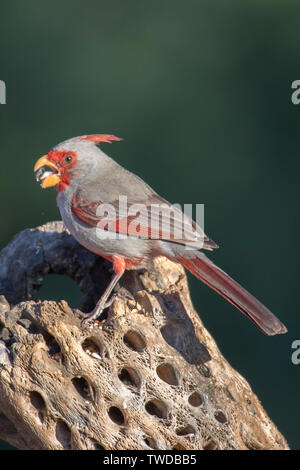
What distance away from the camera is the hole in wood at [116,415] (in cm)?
253

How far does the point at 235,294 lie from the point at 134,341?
538 millimetres

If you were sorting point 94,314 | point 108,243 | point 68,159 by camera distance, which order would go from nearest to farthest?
point 94,314 < point 108,243 < point 68,159

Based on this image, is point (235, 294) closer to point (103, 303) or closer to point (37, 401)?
point (103, 303)

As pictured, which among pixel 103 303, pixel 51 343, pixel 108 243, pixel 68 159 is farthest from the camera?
pixel 68 159

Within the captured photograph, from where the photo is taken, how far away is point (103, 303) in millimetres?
2920

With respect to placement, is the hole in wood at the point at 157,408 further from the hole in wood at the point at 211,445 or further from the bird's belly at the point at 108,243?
the bird's belly at the point at 108,243

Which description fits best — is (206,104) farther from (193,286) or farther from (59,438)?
(59,438)

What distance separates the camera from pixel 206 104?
→ 209 inches

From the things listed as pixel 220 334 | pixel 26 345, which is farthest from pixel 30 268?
pixel 220 334

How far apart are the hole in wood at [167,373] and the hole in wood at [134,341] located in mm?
93

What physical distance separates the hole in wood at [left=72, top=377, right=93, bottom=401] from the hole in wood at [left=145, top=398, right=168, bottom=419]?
7.9 inches

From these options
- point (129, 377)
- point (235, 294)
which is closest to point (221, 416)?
point (129, 377)

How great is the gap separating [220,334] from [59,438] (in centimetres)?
255

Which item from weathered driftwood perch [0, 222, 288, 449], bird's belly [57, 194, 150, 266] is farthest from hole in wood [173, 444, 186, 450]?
bird's belly [57, 194, 150, 266]
